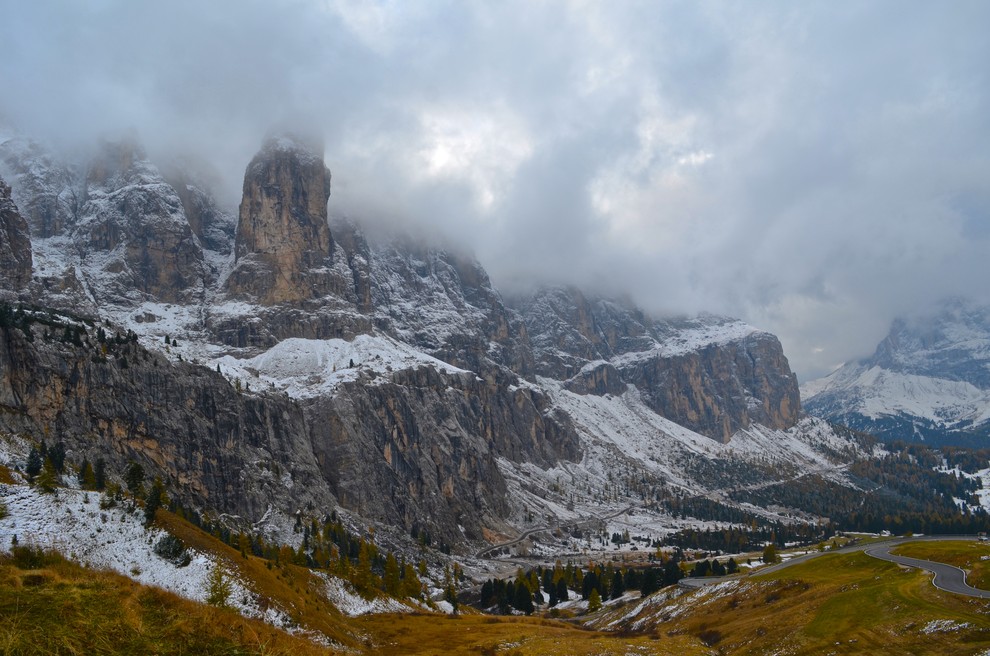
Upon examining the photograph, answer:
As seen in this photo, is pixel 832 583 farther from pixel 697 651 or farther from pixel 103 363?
pixel 103 363

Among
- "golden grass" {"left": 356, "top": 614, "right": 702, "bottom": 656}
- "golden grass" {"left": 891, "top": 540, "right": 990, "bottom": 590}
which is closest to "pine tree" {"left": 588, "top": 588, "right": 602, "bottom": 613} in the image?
"golden grass" {"left": 356, "top": 614, "right": 702, "bottom": 656}

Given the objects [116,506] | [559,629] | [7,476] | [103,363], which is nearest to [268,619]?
[116,506]

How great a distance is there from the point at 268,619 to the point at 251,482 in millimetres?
144063

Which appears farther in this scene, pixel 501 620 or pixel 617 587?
pixel 617 587

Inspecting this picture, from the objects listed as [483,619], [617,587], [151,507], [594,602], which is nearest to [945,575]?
[483,619]

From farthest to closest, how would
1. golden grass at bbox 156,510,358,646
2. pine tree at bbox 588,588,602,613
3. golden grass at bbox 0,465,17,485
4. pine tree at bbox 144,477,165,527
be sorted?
pine tree at bbox 588,588,602,613
golden grass at bbox 156,510,358,646
pine tree at bbox 144,477,165,527
golden grass at bbox 0,465,17,485

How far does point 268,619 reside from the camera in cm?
5900

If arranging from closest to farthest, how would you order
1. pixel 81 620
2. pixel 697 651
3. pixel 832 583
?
pixel 81 620 → pixel 697 651 → pixel 832 583

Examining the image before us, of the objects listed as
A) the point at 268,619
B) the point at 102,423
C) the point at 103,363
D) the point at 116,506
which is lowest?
the point at 268,619

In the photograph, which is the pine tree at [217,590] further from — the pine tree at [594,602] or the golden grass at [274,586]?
the pine tree at [594,602]

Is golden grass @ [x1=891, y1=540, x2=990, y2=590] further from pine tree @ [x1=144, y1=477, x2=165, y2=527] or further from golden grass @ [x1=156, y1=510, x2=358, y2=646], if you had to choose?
pine tree @ [x1=144, y1=477, x2=165, y2=527]

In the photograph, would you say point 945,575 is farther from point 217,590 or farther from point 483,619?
point 217,590

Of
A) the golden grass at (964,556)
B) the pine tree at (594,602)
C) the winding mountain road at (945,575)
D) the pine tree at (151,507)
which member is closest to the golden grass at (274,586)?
the pine tree at (151,507)

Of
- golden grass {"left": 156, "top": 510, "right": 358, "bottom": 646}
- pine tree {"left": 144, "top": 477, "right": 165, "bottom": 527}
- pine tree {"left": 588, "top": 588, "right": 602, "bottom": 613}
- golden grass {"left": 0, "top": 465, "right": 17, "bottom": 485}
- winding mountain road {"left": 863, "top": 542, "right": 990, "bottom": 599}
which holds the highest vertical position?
golden grass {"left": 0, "top": 465, "right": 17, "bottom": 485}
